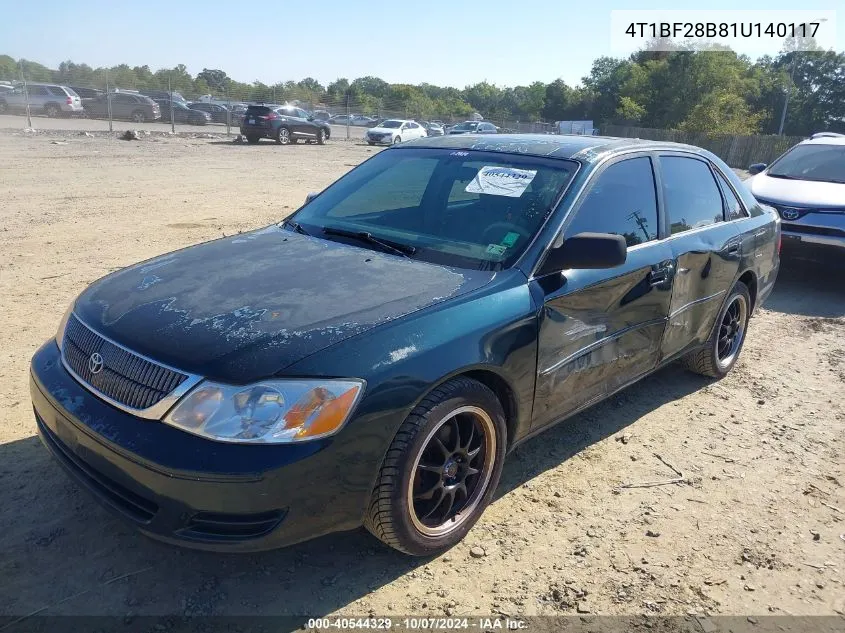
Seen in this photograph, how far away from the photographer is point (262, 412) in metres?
2.19

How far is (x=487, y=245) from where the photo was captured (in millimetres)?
3154

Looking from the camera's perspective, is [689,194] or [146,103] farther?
[146,103]

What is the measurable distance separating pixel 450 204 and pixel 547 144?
724 millimetres

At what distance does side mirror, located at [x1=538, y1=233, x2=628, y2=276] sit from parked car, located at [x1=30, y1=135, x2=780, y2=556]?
0.03ft

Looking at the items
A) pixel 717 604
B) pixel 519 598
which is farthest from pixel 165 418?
pixel 717 604

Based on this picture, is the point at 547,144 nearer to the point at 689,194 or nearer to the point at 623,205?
the point at 623,205

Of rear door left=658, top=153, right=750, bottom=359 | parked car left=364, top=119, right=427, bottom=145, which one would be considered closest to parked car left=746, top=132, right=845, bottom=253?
rear door left=658, top=153, right=750, bottom=359

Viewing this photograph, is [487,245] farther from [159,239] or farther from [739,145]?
[739,145]

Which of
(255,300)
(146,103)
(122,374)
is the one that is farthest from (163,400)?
(146,103)

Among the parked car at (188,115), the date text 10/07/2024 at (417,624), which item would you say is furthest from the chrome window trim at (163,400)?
the parked car at (188,115)

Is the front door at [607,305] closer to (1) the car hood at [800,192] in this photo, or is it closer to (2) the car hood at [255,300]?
(2) the car hood at [255,300]

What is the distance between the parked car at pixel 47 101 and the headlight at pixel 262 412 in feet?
112

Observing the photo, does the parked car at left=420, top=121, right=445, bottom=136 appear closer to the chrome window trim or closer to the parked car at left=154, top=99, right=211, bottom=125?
the parked car at left=154, top=99, right=211, bottom=125

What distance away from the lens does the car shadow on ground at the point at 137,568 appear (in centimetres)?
240
